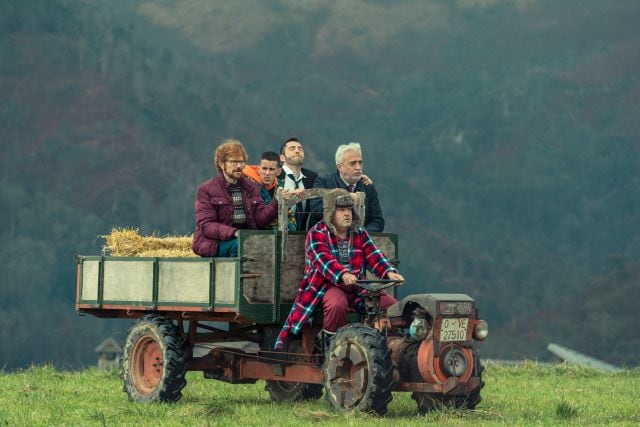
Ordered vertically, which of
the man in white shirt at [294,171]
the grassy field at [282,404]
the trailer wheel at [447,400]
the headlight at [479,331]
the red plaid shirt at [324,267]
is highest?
the man in white shirt at [294,171]

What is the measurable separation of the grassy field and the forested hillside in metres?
97.8

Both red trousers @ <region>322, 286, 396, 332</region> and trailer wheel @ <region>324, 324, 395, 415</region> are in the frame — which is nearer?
trailer wheel @ <region>324, 324, 395, 415</region>

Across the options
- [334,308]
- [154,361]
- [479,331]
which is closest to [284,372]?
[334,308]

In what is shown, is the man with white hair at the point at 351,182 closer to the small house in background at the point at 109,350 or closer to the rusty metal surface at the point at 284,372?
the rusty metal surface at the point at 284,372

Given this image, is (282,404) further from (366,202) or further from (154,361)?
(366,202)

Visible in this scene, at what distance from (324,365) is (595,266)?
134 meters

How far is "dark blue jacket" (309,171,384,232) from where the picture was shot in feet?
46.6

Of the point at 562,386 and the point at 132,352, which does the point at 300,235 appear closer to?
the point at 132,352

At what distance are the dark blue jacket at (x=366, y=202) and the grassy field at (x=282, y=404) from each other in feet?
6.39

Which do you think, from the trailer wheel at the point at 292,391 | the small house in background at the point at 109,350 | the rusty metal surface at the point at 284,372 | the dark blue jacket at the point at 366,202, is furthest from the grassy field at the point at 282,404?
the small house in background at the point at 109,350

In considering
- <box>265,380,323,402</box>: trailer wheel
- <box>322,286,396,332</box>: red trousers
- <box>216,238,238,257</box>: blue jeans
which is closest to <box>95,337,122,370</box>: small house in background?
<box>265,380,323,402</box>: trailer wheel

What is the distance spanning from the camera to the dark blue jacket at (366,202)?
14.2 metres

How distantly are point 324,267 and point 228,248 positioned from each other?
1.17 meters

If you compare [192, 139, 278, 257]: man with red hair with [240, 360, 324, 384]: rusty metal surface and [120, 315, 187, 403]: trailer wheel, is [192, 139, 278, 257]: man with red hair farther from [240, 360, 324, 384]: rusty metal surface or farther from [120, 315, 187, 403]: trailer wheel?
[240, 360, 324, 384]: rusty metal surface
